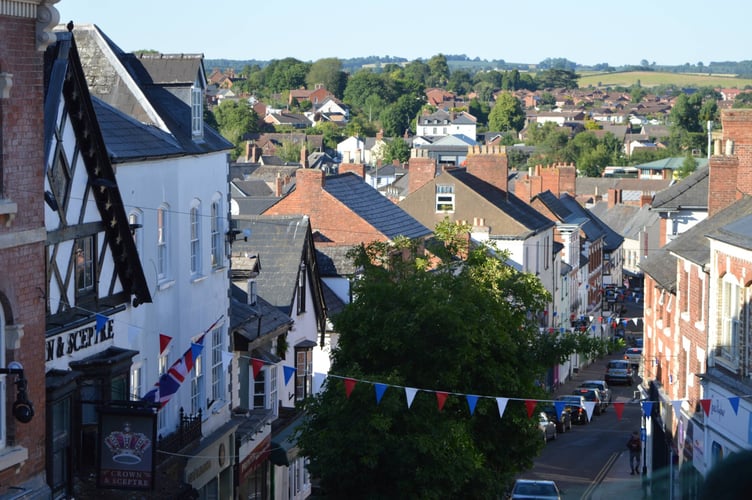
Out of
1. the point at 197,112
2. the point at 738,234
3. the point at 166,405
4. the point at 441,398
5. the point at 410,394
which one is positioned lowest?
the point at 441,398

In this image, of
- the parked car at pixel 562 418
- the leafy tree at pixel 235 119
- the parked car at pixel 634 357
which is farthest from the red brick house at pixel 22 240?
the leafy tree at pixel 235 119

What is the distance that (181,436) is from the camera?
2161cm

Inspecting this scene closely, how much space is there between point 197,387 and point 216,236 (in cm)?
332

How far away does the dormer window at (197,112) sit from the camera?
2362 centimetres

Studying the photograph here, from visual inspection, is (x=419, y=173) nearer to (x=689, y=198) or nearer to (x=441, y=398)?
(x=689, y=198)

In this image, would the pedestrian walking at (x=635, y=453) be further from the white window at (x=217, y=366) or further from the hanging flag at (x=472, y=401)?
the white window at (x=217, y=366)

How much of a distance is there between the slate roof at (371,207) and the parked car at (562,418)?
8.83 m

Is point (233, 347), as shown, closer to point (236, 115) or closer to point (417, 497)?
point (417, 497)

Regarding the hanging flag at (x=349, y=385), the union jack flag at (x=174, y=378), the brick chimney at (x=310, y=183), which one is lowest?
the hanging flag at (x=349, y=385)

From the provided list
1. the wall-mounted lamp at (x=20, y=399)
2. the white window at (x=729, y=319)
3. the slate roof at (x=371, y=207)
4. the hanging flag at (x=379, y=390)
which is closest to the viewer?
the wall-mounted lamp at (x=20, y=399)

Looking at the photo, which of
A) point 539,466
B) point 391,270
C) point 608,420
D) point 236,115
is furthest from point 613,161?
point 391,270

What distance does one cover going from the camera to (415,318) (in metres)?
24.5

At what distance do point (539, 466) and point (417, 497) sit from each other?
20133 mm

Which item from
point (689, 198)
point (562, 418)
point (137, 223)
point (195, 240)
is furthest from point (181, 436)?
point (562, 418)
